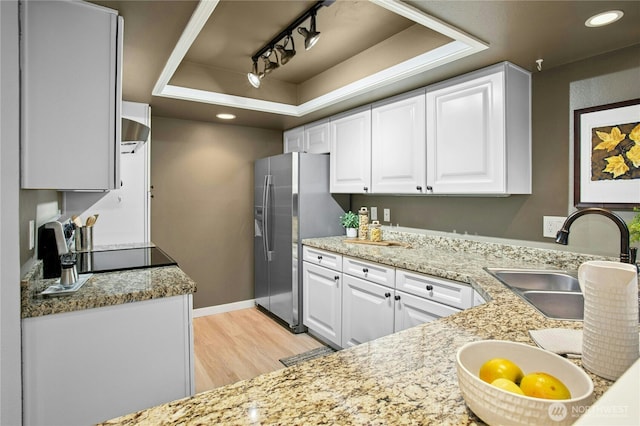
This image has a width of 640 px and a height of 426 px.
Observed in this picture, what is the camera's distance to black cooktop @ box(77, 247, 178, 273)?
199 centimetres

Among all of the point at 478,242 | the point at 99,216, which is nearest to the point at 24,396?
the point at 99,216

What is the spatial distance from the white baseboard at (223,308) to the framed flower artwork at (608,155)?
329 centimetres

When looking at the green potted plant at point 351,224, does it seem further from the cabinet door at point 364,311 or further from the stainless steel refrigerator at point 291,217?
the cabinet door at point 364,311

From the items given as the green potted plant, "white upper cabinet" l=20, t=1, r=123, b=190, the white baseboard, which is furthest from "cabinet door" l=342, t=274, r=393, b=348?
"white upper cabinet" l=20, t=1, r=123, b=190

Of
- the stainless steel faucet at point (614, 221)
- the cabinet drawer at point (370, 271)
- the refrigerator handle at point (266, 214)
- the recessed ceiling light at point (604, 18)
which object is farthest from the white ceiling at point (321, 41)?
the cabinet drawer at point (370, 271)

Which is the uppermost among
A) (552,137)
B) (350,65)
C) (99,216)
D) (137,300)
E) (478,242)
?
(350,65)

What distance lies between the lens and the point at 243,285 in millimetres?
4113

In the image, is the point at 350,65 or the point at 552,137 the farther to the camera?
the point at 350,65

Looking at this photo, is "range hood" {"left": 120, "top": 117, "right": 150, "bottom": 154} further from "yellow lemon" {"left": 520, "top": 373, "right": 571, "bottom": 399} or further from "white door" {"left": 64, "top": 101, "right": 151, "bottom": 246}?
"yellow lemon" {"left": 520, "top": 373, "right": 571, "bottom": 399}

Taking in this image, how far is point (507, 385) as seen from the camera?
620 millimetres

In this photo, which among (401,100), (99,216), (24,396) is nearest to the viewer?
(24,396)

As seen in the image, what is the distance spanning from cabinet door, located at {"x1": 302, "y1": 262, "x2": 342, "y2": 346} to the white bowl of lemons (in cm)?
213

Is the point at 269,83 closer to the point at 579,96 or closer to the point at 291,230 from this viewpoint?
the point at 291,230

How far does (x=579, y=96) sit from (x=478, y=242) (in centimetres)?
107
